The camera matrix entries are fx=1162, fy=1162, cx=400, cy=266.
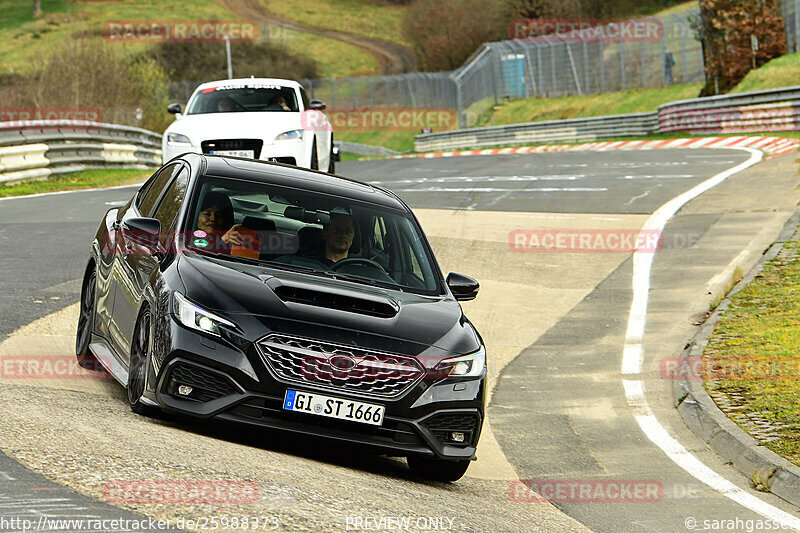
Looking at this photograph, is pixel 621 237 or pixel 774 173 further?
pixel 774 173

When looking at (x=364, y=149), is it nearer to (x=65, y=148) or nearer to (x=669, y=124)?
(x=669, y=124)

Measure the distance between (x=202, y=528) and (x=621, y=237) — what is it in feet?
41.5

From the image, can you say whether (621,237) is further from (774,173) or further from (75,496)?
(75,496)

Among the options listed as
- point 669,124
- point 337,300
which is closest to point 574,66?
point 669,124

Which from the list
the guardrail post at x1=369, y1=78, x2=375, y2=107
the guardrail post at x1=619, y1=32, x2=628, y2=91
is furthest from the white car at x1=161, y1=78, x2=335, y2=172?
the guardrail post at x1=369, y1=78, x2=375, y2=107

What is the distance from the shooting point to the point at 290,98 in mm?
17875

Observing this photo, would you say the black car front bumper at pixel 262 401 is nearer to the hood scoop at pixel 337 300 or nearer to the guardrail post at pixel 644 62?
the hood scoop at pixel 337 300

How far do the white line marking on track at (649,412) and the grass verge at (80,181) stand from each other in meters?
12.0

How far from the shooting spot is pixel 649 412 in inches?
370

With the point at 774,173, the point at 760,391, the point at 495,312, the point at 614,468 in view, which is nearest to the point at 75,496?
the point at 614,468

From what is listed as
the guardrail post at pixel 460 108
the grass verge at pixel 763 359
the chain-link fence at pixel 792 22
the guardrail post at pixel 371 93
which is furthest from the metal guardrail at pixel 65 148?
the guardrail post at pixel 371 93

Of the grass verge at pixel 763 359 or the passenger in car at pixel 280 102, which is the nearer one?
the grass verge at pixel 763 359

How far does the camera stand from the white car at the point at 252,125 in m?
16.5

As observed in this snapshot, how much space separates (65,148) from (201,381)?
2011cm
